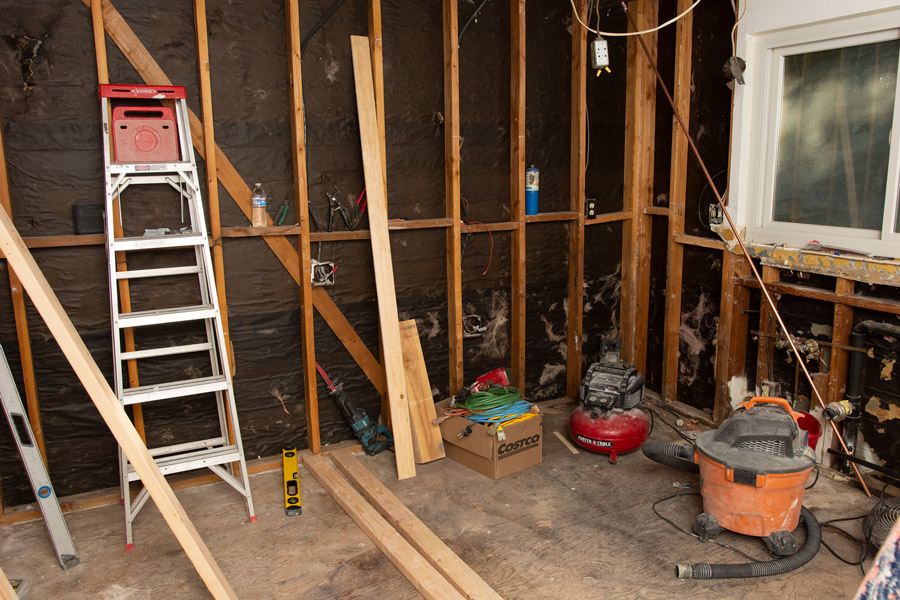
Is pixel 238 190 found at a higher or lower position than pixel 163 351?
higher

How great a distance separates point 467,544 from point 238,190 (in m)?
2.01

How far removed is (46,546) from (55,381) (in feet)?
2.39

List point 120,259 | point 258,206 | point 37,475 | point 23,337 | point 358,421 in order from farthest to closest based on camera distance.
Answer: point 358,421
point 258,206
point 120,259
point 23,337
point 37,475

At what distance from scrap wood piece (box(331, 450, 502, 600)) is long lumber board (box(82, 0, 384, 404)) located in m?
0.56

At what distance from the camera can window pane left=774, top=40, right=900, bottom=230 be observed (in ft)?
10.1

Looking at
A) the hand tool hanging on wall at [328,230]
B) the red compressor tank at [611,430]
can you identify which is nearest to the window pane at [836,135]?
the red compressor tank at [611,430]

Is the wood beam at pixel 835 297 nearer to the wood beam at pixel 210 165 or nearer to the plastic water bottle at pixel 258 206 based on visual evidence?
the plastic water bottle at pixel 258 206

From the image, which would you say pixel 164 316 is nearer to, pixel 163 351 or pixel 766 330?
pixel 163 351

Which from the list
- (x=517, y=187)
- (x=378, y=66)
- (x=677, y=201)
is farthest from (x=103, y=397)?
(x=677, y=201)

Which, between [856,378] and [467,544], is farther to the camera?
[856,378]

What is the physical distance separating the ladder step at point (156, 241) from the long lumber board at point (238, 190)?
44 centimetres

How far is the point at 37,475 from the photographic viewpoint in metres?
2.78

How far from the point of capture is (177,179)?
3145 millimetres

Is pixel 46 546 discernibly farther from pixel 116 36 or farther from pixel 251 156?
pixel 116 36
